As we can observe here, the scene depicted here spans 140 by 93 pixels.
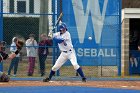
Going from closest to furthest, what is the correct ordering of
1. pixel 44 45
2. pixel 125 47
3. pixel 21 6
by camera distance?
pixel 44 45 → pixel 21 6 → pixel 125 47

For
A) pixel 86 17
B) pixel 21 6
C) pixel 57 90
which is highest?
pixel 21 6

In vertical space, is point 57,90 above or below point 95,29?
below

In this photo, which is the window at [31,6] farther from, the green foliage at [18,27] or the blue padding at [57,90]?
the blue padding at [57,90]

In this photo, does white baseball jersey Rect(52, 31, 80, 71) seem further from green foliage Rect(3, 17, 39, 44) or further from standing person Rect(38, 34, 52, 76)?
green foliage Rect(3, 17, 39, 44)

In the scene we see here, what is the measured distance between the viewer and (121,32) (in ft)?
64.7

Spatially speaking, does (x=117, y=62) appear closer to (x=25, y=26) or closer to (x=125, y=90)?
(x=25, y=26)

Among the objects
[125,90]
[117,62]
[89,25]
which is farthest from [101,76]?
[125,90]

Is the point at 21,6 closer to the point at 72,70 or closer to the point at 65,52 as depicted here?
the point at 72,70

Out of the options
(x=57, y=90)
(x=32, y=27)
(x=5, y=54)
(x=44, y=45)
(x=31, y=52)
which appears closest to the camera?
(x=57, y=90)

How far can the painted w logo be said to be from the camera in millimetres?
19328

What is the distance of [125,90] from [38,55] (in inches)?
250

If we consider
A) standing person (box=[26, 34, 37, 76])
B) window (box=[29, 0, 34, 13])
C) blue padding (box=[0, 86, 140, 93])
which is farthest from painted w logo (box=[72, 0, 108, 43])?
blue padding (box=[0, 86, 140, 93])

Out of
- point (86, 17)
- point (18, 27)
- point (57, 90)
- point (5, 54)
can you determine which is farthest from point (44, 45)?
point (57, 90)

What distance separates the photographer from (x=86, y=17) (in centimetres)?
Answer: 1938
